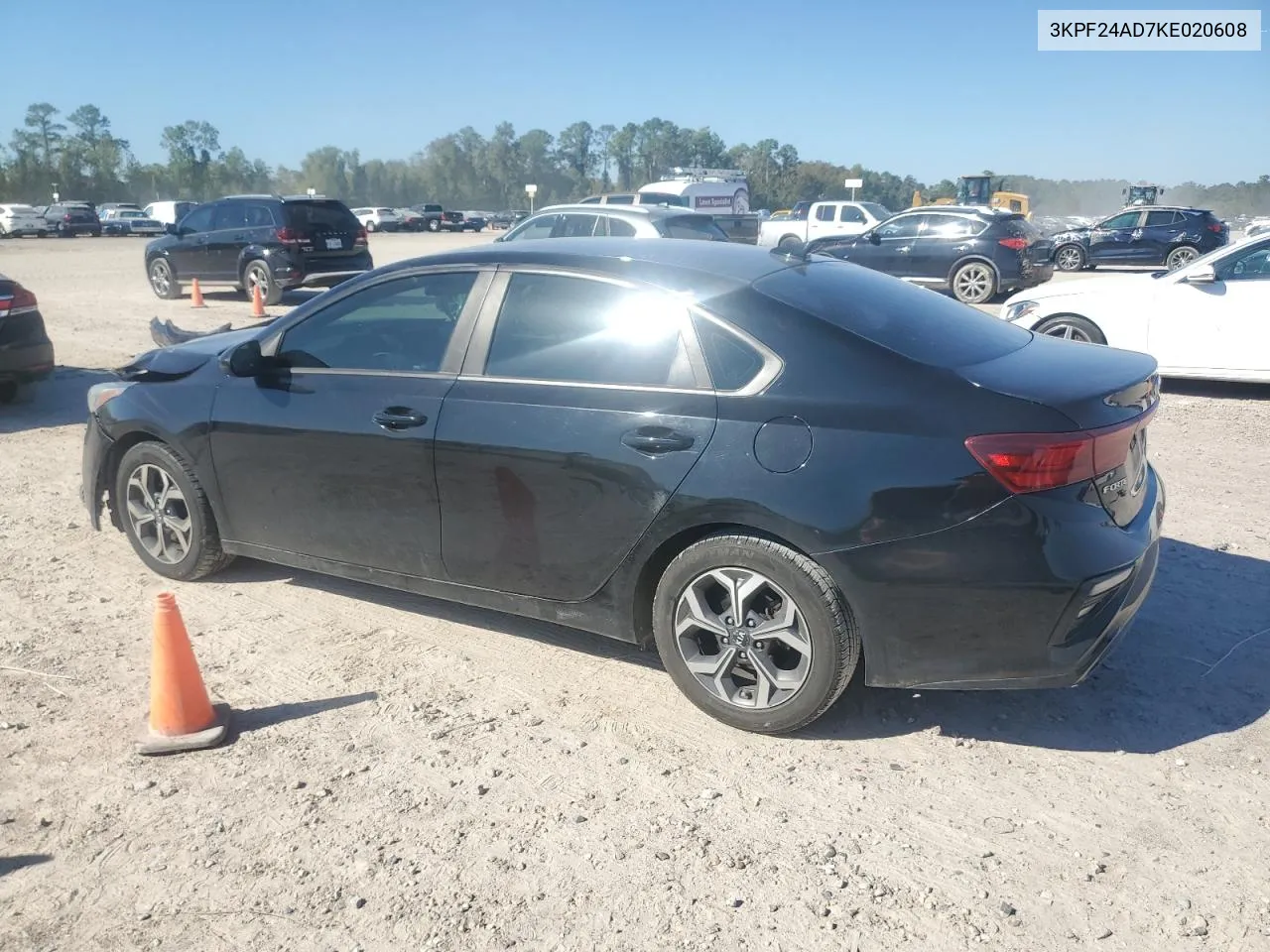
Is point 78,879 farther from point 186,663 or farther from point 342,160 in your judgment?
point 342,160

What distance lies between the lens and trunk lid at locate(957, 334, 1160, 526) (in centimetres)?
316

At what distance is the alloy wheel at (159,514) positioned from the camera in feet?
15.8

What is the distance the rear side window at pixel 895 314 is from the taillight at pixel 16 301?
7.44 metres

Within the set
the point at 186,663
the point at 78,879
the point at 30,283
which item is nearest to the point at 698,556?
the point at 186,663

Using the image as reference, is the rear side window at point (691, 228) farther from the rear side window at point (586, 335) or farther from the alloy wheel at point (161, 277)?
the alloy wheel at point (161, 277)

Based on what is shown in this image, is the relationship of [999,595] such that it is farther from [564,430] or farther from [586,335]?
[586,335]

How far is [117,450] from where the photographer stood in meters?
5.00

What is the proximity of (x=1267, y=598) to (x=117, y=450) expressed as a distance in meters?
5.49

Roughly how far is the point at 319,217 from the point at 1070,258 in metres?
19.7

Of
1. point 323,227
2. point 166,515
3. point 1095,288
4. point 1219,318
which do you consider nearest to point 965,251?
point 1095,288

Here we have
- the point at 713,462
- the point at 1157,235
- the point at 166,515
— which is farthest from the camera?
the point at 1157,235

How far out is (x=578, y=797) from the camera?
10.4 ft

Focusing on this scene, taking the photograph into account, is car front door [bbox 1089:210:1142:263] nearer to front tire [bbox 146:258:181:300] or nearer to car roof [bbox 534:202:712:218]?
car roof [bbox 534:202:712:218]

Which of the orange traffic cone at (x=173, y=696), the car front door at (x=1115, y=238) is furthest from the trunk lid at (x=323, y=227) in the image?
the car front door at (x=1115, y=238)
